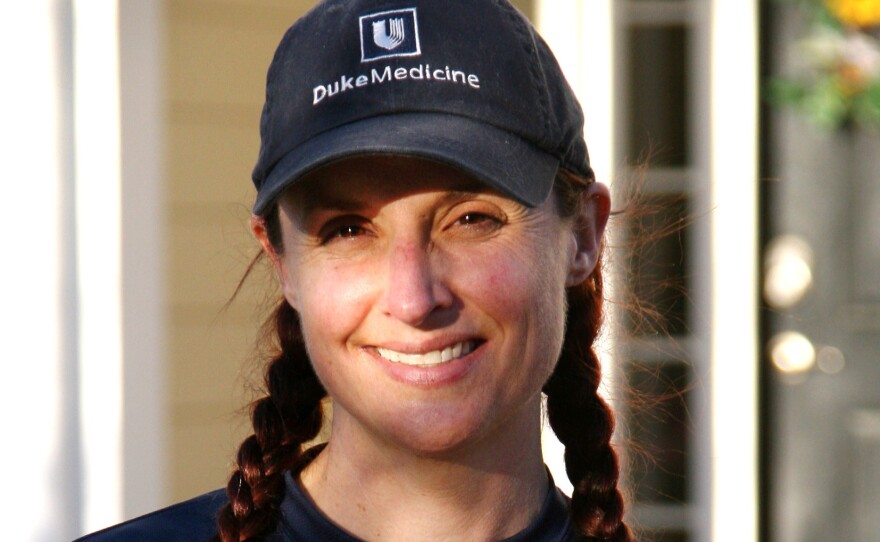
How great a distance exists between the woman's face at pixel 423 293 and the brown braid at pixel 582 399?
314 mm

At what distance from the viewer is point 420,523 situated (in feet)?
5.13

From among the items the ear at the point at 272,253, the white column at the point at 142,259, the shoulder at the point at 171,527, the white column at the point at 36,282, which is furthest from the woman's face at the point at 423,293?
the white column at the point at 142,259

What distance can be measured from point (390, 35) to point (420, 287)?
293 millimetres

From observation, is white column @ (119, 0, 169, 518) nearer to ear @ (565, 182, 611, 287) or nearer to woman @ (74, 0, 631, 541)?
woman @ (74, 0, 631, 541)

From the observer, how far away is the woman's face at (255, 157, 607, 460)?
1451mm

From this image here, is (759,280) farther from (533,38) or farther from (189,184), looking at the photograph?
(533,38)

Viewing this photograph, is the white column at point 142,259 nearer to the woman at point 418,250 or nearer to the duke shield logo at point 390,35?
the woman at point 418,250

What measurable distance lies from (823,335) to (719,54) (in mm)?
899

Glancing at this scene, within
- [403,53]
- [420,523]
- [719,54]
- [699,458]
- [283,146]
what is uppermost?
[719,54]

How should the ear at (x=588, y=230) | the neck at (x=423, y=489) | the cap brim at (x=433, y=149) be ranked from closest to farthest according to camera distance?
the cap brim at (x=433, y=149)
the neck at (x=423, y=489)
the ear at (x=588, y=230)

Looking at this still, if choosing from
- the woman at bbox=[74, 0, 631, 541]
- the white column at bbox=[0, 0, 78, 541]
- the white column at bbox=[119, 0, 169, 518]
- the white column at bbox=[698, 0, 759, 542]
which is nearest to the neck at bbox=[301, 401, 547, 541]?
the woman at bbox=[74, 0, 631, 541]

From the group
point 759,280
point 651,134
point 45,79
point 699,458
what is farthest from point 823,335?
point 45,79

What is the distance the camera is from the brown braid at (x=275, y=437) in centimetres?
160

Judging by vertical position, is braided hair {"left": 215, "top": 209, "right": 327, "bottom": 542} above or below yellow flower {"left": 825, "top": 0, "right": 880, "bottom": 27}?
below
